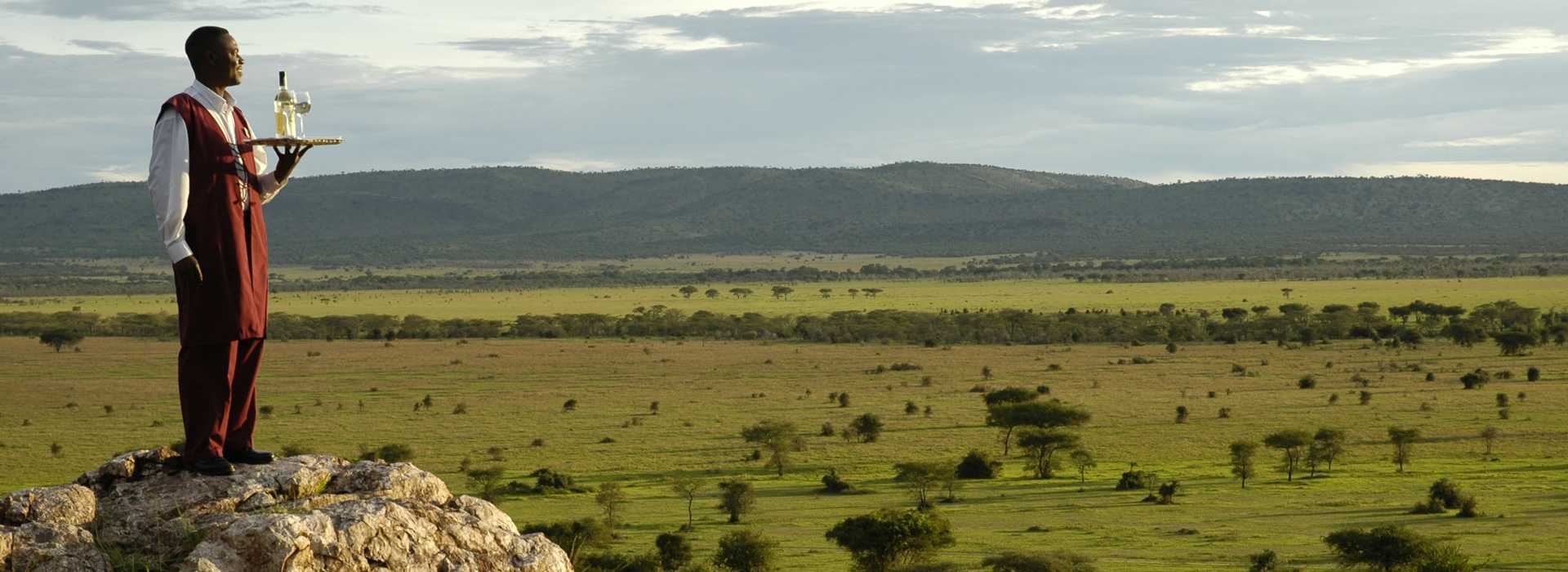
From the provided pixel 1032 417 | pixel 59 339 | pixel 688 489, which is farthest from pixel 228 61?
pixel 59 339

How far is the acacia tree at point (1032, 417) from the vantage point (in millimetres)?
45281

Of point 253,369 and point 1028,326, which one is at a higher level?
point 253,369

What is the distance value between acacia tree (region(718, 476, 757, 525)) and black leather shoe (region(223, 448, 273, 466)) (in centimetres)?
2714

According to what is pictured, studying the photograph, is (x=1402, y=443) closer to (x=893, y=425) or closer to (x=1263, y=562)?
(x=893, y=425)

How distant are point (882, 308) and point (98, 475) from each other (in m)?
103

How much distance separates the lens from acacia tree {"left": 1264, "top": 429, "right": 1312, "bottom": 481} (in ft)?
136

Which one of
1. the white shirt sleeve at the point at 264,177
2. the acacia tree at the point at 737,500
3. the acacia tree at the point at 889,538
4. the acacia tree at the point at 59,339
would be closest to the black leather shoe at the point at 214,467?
the white shirt sleeve at the point at 264,177

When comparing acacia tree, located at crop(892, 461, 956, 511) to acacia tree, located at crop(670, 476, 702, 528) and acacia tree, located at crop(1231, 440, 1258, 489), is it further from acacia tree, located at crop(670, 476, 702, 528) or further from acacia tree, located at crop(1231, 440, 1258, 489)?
acacia tree, located at crop(1231, 440, 1258, 489)

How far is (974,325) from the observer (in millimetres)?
92000

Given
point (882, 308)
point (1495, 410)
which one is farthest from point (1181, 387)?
point (882, 308)

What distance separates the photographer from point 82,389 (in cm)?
6138

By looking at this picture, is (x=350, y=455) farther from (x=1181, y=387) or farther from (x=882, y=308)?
(x=882, y=308)

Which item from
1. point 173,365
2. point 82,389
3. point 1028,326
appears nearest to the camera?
point 82,389

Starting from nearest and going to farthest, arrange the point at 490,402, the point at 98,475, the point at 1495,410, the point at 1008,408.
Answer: the point at 98,475 → the point at 1008,408 → the point at 1495,410 → the point at 490,402
